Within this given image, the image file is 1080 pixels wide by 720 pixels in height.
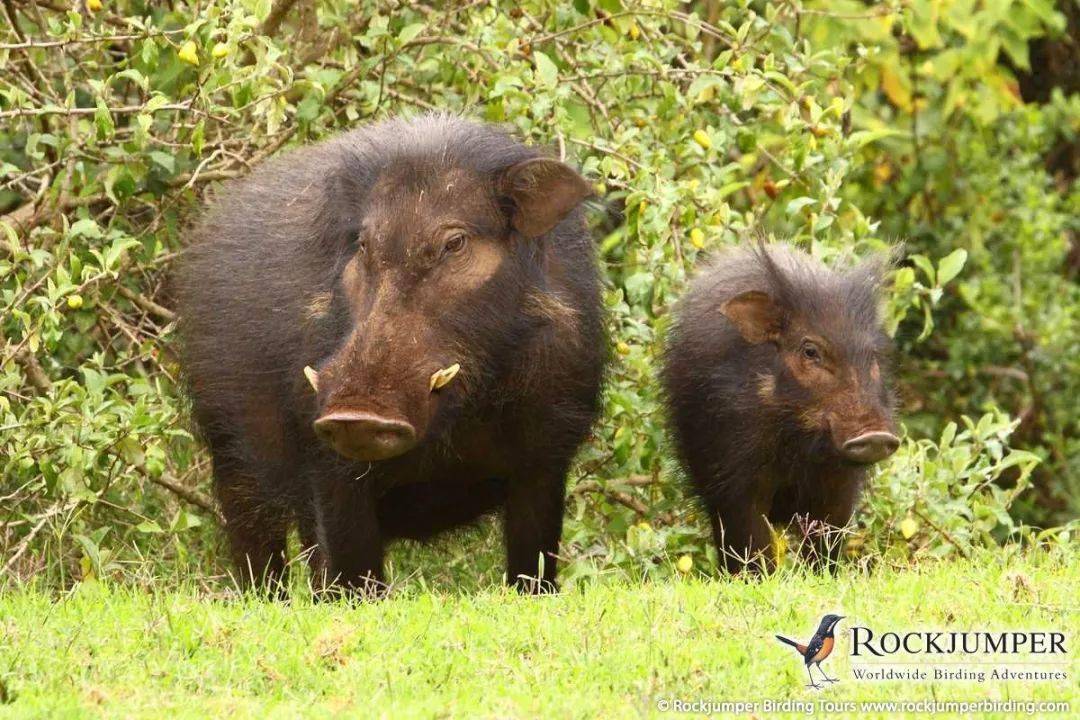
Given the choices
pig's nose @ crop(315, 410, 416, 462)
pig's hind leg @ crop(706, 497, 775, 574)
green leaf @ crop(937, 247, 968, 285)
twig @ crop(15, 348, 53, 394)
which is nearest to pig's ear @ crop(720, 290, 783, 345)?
pig's hind leg @ crop(706, 497, 775, 574)

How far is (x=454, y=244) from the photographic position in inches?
249

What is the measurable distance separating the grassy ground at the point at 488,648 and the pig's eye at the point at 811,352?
5.12ft

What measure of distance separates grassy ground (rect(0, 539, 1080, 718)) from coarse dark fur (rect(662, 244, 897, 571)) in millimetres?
1338

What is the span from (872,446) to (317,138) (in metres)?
3.10

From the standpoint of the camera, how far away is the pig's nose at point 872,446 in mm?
6891

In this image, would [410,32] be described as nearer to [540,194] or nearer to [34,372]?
[540,194]

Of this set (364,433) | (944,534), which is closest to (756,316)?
(944,534)

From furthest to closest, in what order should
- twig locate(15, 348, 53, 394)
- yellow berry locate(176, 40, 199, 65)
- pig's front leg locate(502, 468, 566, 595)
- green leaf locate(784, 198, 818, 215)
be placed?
green leaf locate(784, 198, 818, 215)
twig locate(15, 348, 53, 394)
yellow berry locate(176, 40, 199, 65)
pig's front leg locate(502, 468, 566, 595)

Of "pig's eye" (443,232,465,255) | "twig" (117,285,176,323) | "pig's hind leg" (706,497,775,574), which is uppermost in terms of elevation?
"pig's eye" (443,232,465,255)

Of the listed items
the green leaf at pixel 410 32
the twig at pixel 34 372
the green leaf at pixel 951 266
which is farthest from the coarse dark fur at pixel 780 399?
the twig at pixel 34 372

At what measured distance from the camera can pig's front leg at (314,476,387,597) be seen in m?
6.58

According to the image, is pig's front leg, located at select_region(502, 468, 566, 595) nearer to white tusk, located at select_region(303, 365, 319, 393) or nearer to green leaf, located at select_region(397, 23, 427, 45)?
white tusk, located at select_region(303, 365, 319, 393)

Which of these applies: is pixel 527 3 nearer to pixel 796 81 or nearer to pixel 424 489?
pixel 796 81

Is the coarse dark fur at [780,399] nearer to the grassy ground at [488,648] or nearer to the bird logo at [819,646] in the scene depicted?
the grassy ground at [488,648]
